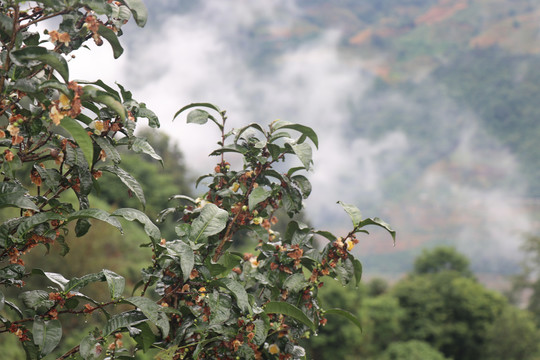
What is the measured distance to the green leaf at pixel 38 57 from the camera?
794mm

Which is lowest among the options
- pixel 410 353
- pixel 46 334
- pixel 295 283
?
pixel 46 334

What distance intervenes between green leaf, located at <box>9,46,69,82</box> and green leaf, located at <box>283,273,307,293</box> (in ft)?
2.10

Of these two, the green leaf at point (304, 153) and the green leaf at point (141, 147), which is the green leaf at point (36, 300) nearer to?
the green leaf at point (141, 147)

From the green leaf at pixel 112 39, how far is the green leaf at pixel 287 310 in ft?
2.03

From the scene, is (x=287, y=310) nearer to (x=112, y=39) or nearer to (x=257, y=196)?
(x=257, y=196)

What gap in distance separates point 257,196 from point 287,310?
266mm

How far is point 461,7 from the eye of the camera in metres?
84.5

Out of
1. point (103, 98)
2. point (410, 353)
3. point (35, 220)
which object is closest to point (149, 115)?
point (103, 98)

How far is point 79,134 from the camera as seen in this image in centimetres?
81

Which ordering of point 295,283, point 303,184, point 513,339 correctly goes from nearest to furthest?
point 295,283 → point 303,184 → point 513,339

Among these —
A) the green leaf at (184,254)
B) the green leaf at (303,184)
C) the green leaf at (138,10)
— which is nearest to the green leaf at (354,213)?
the green leaf at (303,184)

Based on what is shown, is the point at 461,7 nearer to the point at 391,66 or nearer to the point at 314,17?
the point at 391,66

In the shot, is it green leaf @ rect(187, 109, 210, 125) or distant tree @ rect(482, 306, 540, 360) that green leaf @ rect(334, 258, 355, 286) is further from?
distant tree @ rect(482, 306, 540, 360)

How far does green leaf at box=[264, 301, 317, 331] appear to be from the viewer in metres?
1.01
